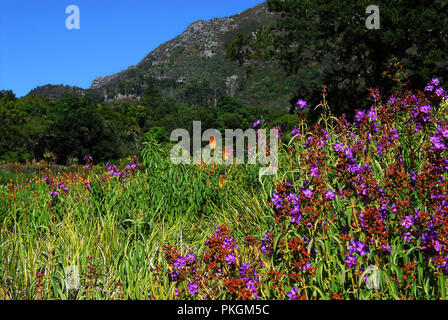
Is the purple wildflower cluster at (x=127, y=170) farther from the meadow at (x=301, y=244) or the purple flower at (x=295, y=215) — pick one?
the purple flower at (x=295, y=215)

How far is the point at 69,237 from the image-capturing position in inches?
151

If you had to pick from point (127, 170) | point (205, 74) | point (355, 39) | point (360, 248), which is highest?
point (205, 74)

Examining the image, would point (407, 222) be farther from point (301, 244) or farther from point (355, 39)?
point (355, 39)

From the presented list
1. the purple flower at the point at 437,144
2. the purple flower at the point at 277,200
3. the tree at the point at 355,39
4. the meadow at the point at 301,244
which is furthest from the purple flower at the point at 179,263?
the tree at the point at 355,39

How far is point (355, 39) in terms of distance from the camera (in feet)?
54.5

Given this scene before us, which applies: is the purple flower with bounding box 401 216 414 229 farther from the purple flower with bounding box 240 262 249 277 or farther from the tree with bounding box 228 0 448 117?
the tree with bounding box 228 0 448 117

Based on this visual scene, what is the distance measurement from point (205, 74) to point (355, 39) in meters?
115

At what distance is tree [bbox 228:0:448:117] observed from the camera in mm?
15375

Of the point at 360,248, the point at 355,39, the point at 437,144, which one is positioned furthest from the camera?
the point at 355,39

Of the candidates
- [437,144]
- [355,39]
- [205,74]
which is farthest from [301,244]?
[205,74]

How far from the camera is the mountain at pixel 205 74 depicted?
8731 centimetres

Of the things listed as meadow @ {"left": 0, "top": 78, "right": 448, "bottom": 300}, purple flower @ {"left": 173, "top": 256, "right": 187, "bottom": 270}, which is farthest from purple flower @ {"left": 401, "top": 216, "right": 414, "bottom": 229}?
purple flower @ {"left": 173, "top": 256, "right": 187, "bottom": 270}

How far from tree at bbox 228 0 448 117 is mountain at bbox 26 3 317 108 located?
52668 mm
